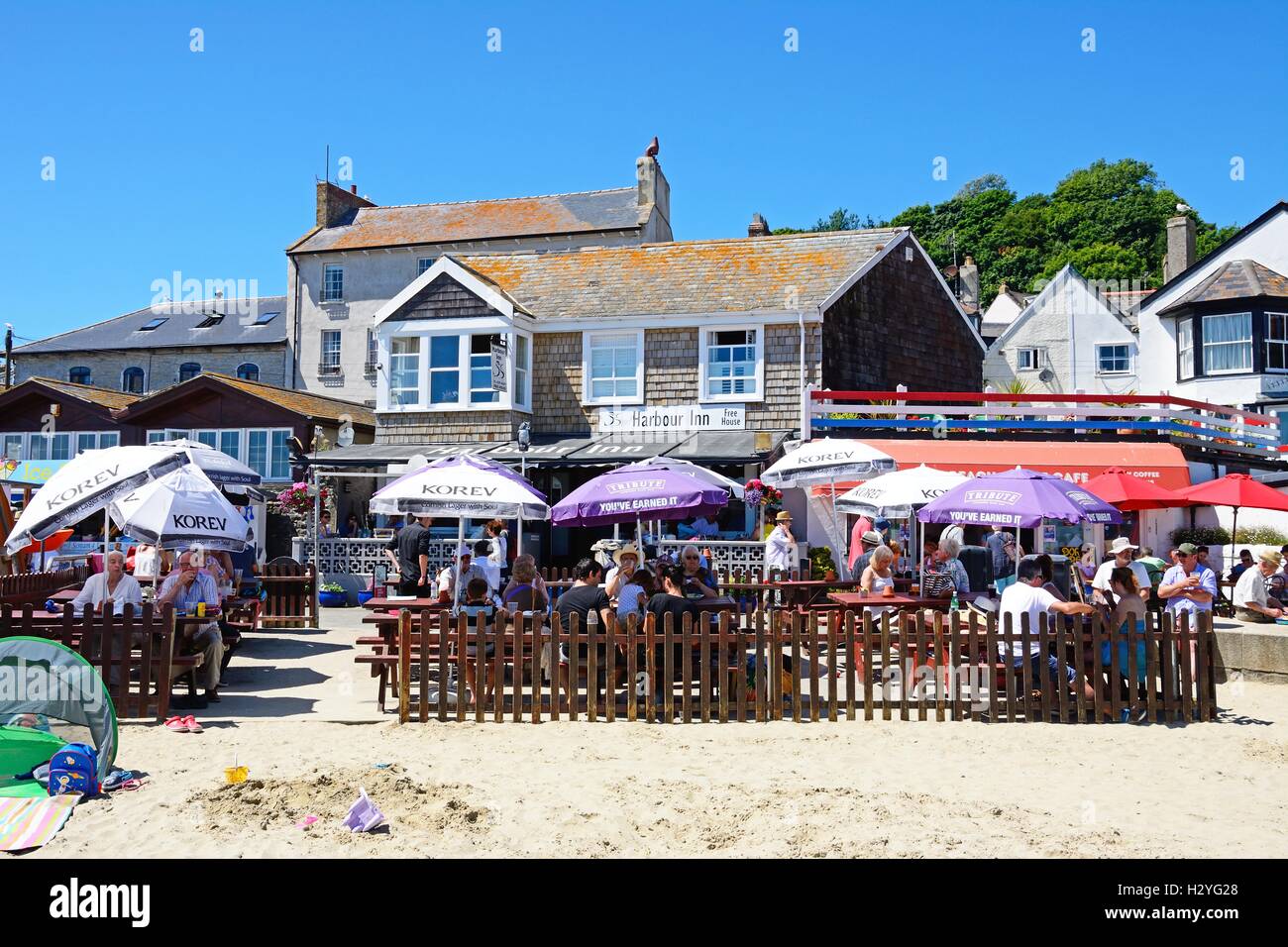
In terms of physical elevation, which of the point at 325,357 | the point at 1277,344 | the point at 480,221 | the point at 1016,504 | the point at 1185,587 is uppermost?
the point at 480,221

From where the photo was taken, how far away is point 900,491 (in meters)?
14.0

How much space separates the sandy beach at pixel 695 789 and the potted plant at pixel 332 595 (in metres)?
9.80

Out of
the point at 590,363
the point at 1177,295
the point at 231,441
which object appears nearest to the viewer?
the point at 590,363

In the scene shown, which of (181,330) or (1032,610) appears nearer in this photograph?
(1032,610)

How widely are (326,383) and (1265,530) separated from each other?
29.4 meters

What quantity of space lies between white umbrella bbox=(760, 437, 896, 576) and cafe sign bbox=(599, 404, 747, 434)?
7.22m

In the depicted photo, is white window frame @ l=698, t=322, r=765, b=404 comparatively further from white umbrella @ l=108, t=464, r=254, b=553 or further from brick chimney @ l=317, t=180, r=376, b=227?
brick chimney @ l=317, t=180, r=376, b=227

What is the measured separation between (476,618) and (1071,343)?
103ft

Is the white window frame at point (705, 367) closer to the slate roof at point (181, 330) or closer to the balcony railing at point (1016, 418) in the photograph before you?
the balcony railing at point (1016, 418)

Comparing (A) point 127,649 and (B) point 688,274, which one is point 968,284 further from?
(A) point 127,649

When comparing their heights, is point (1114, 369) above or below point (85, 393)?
above

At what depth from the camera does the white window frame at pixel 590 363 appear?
2270 centimetres

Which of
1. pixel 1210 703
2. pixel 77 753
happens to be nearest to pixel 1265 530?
pixel 1210 703

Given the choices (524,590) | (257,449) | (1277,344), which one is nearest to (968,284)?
(1277,344)
